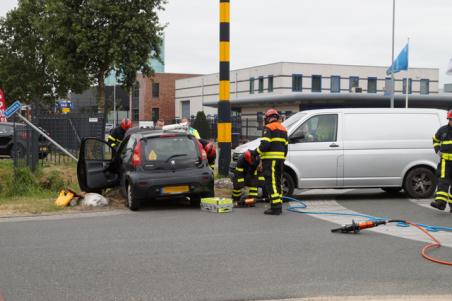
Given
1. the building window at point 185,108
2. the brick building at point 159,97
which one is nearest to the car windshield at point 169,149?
the building window at point 185,108

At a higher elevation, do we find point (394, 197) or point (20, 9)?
point (20, 9)

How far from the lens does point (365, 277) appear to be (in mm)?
6379

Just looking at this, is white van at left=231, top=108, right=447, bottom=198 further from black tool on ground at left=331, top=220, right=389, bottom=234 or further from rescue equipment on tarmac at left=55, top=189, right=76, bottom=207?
black tool on ground at left=331, top=220, right=389, bottom=234

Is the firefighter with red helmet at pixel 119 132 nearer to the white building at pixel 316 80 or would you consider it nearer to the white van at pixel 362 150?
the white van at pixel 362 150

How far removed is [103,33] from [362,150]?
1211 cm

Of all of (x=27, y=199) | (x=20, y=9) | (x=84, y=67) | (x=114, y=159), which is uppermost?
(x=20, y=9)

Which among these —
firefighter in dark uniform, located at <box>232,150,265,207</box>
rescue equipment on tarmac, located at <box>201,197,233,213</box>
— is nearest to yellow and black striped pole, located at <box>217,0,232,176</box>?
firefighter in dark uniform, located at <box>232,150,265,207</box>

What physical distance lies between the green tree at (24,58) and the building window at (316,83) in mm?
29191

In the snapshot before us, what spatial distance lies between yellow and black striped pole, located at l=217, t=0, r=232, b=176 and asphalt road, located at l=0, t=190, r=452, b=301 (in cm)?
488

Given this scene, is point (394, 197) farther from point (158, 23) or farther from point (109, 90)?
point (109, 90)

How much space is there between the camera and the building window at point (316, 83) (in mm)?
59625

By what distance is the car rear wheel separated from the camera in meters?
11.2

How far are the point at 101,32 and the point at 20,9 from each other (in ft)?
52.1

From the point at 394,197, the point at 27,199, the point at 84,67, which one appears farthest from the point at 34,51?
the point at 394,197
